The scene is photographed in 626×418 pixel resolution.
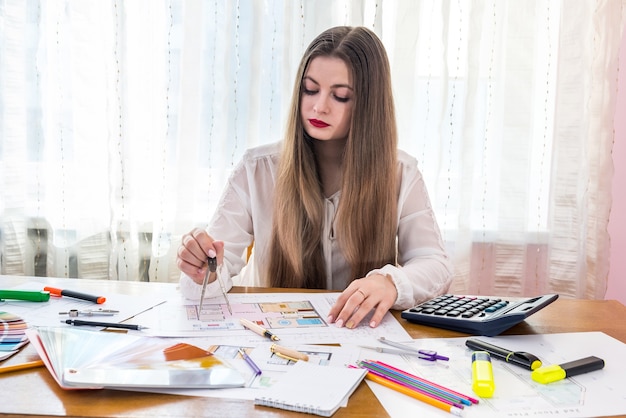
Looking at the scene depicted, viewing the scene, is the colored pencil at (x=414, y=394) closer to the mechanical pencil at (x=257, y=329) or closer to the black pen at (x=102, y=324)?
the mechanical pencil at (x=257, y=329)

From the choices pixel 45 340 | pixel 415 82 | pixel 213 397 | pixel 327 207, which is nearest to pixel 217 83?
pixel 415 82

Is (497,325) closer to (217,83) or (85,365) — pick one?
(85,365)

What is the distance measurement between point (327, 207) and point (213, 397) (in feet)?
2.81

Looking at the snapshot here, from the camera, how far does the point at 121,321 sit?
1036mm

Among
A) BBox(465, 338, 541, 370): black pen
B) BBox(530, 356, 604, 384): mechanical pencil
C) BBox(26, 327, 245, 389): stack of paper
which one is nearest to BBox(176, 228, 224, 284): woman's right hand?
BBox(26, 327, 245, 389): stack of paper

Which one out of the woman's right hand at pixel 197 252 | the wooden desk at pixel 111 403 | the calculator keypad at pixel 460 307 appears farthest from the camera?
the woman's right hand at pixel 197 252

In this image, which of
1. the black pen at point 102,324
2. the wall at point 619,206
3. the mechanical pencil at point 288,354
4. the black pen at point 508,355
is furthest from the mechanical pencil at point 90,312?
the wall at point 619,206

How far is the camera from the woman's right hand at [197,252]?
1188 millimetres

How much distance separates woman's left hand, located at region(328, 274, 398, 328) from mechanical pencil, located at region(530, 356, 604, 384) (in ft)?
0.99

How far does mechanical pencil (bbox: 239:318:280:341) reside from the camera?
0.96 meters

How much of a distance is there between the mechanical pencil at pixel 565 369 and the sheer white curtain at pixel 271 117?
1.32 metres

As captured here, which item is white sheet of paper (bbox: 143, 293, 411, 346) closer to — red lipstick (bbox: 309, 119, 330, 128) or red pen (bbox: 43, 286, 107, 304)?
red pen (bbox: 43, 286, 107, 304)

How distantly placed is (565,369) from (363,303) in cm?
36

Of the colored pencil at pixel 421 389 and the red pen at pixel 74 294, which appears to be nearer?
the colored pencil at pixel 421 389
